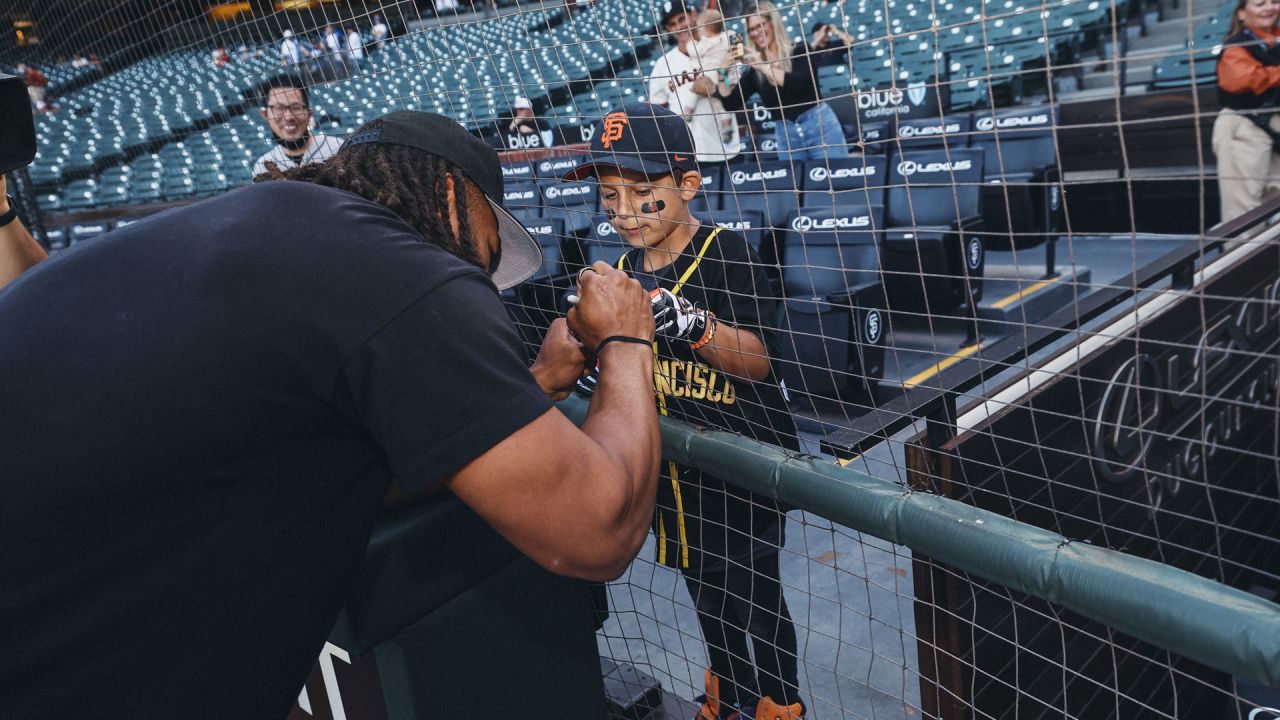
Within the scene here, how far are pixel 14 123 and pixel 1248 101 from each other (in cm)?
540

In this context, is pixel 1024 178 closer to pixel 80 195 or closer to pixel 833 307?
pixel 833 307

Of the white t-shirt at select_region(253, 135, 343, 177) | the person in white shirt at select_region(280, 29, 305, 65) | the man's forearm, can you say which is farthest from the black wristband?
the white t-shirt at select_region(253, 135, 343, 177)

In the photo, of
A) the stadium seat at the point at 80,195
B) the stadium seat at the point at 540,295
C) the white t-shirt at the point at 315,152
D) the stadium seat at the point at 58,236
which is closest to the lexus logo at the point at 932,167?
the stadium seat at the point at 540,295

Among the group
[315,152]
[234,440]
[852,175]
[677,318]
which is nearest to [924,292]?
[677,318]

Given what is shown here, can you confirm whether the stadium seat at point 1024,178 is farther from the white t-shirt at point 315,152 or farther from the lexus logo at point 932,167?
the white t-shirt at point 315,152

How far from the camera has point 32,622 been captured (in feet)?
3.12

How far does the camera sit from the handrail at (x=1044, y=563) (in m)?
0.96

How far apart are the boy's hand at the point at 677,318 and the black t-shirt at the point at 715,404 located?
0.19 metres

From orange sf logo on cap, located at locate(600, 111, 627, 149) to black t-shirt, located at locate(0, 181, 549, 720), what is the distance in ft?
3.35

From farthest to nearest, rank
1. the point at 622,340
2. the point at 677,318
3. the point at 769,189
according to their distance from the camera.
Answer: the point at 769,189
the point at 677,318
the point at 622,340

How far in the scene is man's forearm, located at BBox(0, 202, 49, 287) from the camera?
203cm

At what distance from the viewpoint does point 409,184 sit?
1.19 metres

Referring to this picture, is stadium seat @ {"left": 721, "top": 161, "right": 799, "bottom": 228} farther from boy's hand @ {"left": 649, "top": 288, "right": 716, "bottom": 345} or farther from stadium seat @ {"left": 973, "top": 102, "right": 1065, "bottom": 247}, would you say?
boy's hand @ {"left": 649, "top": 288, "right": 716, "bottom": 345}

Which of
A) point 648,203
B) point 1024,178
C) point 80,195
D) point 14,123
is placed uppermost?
point 14,123
